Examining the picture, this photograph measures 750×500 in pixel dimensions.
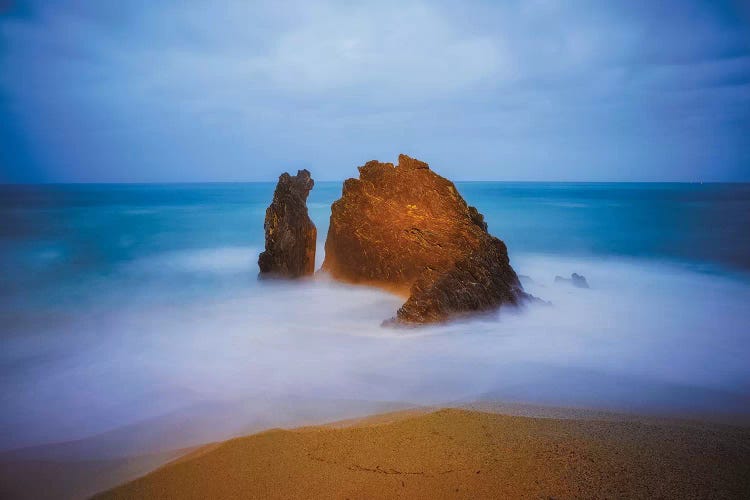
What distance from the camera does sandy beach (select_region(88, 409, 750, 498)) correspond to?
3258mm

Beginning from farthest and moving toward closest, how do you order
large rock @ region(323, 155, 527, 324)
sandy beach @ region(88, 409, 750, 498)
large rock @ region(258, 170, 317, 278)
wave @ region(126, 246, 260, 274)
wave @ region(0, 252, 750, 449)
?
wave @ region(126, 246, 260, 274)
large rock @ region(258, 170, 317, 278)
large rock @ region(323, 155, 527, 324)
wave @ region(0, 252, 750, 449)
sandy beach @ region(88, 409, 750, 498)

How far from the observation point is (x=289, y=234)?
1060cm

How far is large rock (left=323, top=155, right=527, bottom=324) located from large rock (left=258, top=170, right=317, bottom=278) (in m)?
0.55

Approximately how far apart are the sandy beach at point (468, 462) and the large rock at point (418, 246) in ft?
10.2

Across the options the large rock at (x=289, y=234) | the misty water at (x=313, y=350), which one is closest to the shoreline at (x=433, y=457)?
the misty water at (x=313, y=350)

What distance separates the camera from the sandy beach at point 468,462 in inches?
128

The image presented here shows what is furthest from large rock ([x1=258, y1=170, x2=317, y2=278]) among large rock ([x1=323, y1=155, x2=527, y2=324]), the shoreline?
the shoreline

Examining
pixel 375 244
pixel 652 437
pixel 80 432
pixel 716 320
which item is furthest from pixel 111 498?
pixel 716 320

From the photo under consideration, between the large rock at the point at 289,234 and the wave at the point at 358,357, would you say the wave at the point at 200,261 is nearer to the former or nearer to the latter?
the large rock at the point at 289,234

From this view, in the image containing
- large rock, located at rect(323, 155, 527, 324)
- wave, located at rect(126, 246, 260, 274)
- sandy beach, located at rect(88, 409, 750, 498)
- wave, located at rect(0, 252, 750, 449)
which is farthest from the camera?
wave, located at rect(126, 246, 260, 274)

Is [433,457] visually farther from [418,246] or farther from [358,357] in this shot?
[418,246]

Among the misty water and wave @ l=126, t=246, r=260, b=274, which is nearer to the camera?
the misty water

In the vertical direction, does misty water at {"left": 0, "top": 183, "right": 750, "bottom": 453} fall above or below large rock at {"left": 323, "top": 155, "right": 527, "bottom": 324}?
below

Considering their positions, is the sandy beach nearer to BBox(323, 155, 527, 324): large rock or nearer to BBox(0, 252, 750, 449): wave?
BBox(0, 252, 750, 449): wave
